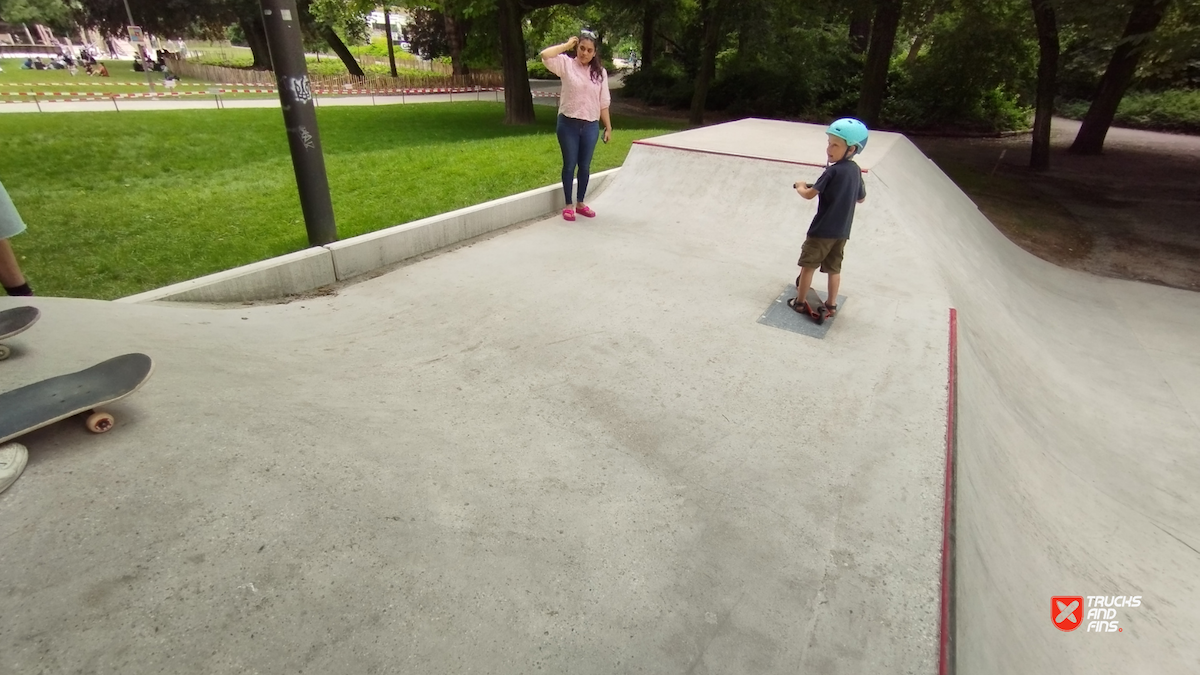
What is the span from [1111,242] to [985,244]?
161 inches

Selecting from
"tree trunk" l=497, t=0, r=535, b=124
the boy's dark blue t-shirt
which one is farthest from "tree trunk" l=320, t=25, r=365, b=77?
the boy's dark blue t-shirt

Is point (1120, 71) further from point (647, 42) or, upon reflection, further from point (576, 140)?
point (647, 42)

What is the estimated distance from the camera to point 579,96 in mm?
6262

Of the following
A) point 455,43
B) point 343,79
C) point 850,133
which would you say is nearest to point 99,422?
point 850,133

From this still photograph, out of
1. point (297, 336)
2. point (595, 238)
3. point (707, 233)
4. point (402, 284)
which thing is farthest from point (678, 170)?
point (297, 336)

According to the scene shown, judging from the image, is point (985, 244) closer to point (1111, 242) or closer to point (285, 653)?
point (1111, 242)

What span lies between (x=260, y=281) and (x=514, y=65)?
13.3 m

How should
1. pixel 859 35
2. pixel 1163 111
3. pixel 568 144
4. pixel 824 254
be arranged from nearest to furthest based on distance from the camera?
pixel 824 254
pixel 568 144
pixel 1163 111
pixel 859 35

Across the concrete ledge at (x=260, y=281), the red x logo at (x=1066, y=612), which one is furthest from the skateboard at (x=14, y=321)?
the red x logo at (x=1066, y=612)

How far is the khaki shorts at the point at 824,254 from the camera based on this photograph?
15.3 feet

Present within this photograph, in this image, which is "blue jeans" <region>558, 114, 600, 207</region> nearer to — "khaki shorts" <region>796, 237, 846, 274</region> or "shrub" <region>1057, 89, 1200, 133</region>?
"khaki shorts" <region>796, 237, 846, 274</region>

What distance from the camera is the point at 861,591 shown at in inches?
98.9

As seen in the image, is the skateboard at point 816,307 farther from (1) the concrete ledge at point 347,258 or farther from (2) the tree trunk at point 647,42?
(2) the tree trunk at point 647,42

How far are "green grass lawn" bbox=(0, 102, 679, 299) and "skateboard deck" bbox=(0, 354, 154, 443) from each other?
193 centimetres
